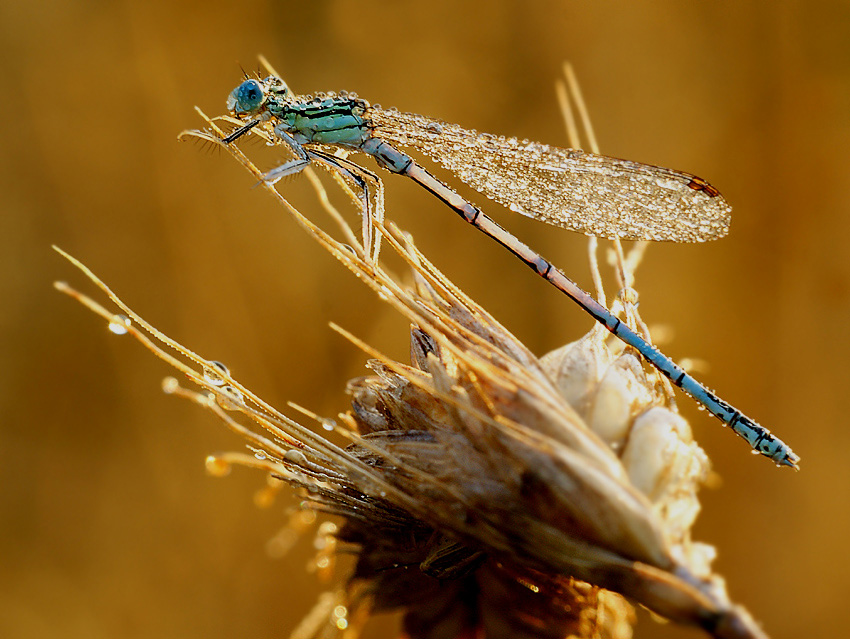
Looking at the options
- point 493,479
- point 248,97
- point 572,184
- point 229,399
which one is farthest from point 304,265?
point 493,479

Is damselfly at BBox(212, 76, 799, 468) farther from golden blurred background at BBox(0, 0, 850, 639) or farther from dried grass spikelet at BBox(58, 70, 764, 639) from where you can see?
golden blurred background at BBox(0, 0, 850, 639)

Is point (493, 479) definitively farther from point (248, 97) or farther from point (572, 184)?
point (248, 97)

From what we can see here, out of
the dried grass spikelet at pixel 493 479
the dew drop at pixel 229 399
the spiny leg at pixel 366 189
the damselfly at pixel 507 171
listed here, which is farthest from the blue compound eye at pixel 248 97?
the dew drop at pixel 229 399

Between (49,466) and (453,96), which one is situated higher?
(453,96)

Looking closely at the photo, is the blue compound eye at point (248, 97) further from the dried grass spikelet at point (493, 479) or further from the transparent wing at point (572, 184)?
the dried grass spikelet at point (493, 479)

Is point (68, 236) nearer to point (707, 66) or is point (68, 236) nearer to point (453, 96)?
point (453, 96)

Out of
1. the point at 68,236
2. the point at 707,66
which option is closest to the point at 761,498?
the point at 707,66
